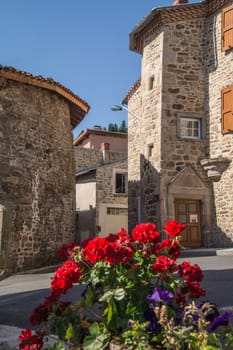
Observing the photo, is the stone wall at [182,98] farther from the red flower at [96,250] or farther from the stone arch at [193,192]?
the red flower at [96,250]

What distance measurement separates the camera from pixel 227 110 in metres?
12.9

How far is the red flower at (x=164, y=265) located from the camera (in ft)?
8.36

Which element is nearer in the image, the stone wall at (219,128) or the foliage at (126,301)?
the foliage at (126,301)

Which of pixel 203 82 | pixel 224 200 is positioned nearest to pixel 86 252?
pixel 224 200

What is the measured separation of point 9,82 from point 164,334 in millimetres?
10604

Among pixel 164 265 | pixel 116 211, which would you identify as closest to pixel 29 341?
pixel 164 265

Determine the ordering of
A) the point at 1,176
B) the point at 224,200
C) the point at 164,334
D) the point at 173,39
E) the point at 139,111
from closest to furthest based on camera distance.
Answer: the point at 164,334
the point at 1,176
the point at 224,200
the point at 173,39
the point at 139,111

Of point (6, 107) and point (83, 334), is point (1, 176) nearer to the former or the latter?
point (6, 107)

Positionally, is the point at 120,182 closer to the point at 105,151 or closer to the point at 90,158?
the point at 105,151

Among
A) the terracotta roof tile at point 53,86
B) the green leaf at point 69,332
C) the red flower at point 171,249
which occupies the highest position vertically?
the terracotta roof tile at point 53,86

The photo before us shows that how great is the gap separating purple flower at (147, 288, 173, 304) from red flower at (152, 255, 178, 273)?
0.13 metres

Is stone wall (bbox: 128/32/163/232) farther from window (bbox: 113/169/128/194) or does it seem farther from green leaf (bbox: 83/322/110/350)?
green leaf (bbox: 83/322/110/350)

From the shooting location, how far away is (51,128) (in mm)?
12914

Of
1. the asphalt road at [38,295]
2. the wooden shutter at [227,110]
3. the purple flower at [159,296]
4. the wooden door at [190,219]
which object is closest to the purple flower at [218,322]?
the purple flower at [159,296]
